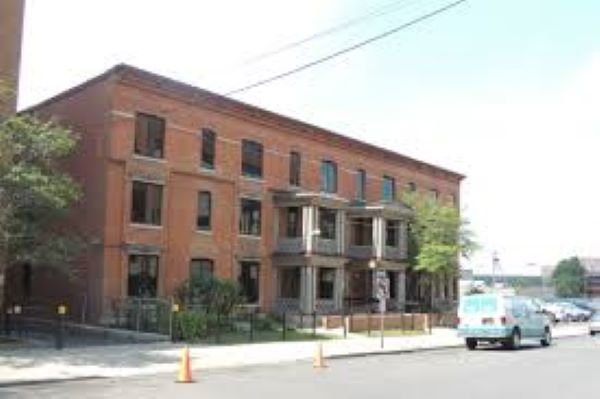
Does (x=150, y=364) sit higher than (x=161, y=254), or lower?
lower

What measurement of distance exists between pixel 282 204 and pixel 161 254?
882cm

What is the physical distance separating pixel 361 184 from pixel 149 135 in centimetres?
1754

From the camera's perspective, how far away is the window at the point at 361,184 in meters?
54.1

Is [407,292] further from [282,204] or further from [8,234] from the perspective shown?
[8,234]

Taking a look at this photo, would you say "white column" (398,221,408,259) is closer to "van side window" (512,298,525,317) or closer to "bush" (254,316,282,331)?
"bush" (254,316,282,331)

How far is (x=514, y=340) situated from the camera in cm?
3431

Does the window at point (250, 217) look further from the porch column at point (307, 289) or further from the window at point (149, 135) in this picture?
the window at point (149, 135)

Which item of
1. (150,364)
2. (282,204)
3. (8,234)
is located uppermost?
(282,204)

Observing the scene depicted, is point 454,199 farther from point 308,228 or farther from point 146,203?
point 146,203

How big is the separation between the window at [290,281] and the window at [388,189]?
10635mm

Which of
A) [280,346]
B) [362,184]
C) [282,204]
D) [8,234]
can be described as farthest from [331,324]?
[8,234]

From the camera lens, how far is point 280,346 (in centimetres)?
3169

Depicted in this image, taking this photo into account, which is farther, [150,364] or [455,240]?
[455,240]

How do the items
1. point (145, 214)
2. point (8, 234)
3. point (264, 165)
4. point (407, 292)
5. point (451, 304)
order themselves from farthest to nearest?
point (451, 304), point (407, 292), point (264, 165), point (145, 214), point (8, 234)
